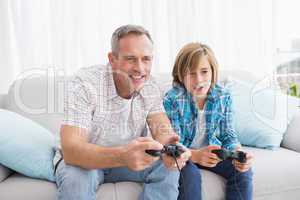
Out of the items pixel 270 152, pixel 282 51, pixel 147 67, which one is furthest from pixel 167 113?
pixel 282 51

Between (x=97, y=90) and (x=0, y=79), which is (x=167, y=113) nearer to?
(x=97, y=90)

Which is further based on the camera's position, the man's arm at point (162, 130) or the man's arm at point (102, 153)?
the man's arm at point (162, 130)

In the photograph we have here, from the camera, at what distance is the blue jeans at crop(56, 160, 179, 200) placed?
1204 mm

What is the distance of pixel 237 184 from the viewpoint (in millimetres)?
1398

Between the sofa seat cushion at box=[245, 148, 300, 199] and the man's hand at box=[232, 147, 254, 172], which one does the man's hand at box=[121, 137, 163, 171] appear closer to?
the man's hand at box=[232, 147, 254, 172]

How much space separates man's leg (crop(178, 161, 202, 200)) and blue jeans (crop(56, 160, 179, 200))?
0.17 ft

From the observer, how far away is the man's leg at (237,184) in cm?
139

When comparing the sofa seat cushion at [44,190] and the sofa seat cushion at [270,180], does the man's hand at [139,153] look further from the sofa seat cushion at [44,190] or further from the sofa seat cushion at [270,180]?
the sofa seat cushion at [270,180]

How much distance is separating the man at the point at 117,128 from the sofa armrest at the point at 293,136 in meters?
0.72

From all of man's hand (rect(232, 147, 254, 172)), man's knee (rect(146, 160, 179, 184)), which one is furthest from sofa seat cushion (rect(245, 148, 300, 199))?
man's knee (rect(146, 160, 179, 184))

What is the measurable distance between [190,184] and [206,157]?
124mm

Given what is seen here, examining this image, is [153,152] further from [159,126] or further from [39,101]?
[39,101]

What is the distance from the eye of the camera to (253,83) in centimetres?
201

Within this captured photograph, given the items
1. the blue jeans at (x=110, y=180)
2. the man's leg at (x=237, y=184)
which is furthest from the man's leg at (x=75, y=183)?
the man's leg at (x=237, y=184)
